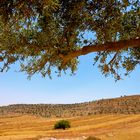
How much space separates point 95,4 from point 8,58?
5.42 metres

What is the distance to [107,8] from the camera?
16.4 metres

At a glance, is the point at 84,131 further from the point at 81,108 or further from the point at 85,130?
the point at 81,108

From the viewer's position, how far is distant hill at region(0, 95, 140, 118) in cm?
8594

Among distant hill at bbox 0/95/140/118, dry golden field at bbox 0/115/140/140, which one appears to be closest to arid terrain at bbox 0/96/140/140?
dry golden field at bbox 0/115/140/140

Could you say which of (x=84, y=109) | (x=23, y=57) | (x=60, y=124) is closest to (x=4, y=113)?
(x=84, y=109)

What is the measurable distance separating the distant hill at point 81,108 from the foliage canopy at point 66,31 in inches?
2286

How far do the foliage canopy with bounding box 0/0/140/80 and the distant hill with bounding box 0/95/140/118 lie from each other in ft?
191

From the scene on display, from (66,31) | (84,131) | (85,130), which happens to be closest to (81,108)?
(85,130)

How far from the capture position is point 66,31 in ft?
56.9

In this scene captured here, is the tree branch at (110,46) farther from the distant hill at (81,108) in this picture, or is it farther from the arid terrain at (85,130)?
the distant hill at (81,108)

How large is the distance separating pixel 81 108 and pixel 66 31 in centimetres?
8416

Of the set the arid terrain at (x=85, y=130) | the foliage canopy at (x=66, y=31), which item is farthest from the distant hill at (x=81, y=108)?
the foliage canopy at (x=66, y=31)

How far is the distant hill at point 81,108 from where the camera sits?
282 ft

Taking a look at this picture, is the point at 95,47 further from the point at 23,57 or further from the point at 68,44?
the point at 23,57
